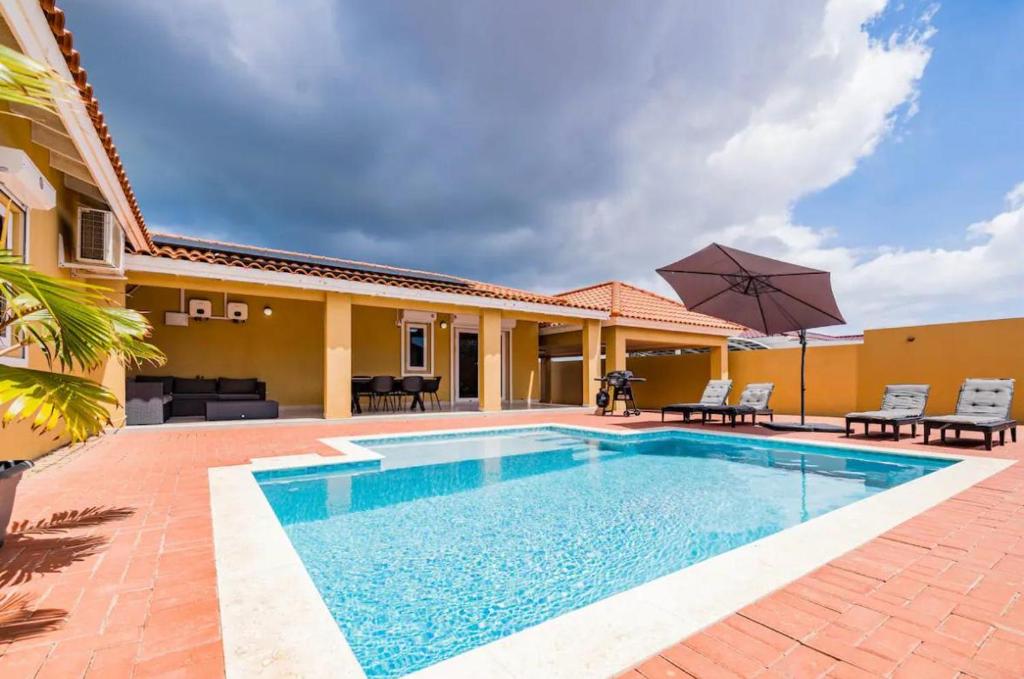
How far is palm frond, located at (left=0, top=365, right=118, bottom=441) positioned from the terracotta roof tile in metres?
1.72

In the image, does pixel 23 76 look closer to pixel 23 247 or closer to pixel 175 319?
pixel 23 247

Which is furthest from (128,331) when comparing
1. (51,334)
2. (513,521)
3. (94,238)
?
(94,238)

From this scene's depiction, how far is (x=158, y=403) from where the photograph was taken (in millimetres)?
9500

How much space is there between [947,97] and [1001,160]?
17.2 ft

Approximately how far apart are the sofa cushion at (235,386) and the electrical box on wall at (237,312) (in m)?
1.74

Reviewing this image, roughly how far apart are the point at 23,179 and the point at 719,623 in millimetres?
7057

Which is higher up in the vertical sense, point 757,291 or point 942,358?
point 757,291

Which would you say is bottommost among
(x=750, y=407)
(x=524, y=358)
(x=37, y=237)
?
(x=750, y=407)

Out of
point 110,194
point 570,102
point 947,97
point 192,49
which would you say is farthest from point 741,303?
point 192,49

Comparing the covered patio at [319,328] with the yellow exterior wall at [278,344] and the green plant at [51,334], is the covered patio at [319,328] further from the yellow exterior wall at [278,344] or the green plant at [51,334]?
the green plant at [51,334]

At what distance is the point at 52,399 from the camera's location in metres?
2.25

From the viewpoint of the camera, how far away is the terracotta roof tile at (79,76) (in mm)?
3594

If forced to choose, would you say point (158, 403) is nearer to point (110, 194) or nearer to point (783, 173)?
point (110, 194)

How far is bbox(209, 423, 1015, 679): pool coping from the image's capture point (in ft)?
6.01
